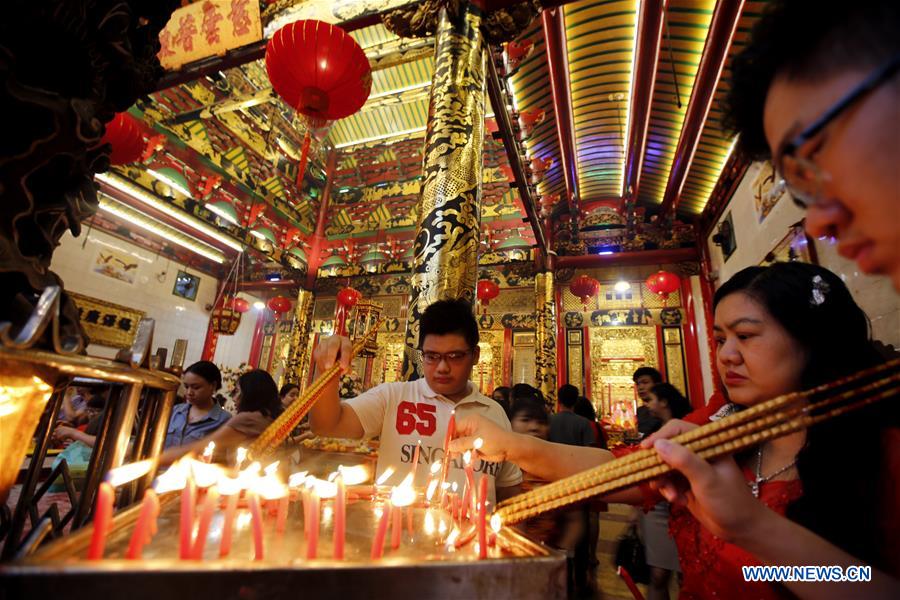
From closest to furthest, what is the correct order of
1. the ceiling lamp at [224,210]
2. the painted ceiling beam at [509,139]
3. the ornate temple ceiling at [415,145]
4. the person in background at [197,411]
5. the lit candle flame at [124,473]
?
the lit candle flame at [124,473] → the person in background at [197,411] → the painted ceiling beam at [509,139] → the ornate temple ceiling at [415,145] → the ceiling lamp at [224,210]

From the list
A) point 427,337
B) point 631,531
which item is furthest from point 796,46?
point 631,531

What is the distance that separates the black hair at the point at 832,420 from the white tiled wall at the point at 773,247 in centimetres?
241

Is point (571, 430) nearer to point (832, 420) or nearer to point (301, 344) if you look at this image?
point (832, 420)

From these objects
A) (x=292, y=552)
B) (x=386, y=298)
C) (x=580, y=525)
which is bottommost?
(x=580, y=525)

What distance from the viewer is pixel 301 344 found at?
385 inches

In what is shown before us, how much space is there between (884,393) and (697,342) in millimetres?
9400

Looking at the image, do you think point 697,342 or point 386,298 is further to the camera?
point 386,298

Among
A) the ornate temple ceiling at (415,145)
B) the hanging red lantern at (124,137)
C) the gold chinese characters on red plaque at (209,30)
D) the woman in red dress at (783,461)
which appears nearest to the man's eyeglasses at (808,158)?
the woman in red dress at (783,461)

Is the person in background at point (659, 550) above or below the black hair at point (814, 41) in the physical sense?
below

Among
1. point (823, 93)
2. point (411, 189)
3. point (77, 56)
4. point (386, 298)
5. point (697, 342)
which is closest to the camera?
point (823, 93)

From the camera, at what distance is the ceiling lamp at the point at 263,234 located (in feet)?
34.0

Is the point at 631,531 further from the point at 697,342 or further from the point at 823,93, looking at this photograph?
the point at 697,342

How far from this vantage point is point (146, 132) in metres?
8.05

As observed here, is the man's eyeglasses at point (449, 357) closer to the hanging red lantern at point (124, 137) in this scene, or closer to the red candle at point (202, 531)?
the red candle at point (202, 531)
